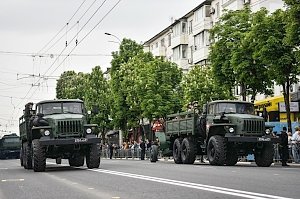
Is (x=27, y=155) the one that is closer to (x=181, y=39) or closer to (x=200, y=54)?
(x=200, y=54)

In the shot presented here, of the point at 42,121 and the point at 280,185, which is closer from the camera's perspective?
the point at 280,185

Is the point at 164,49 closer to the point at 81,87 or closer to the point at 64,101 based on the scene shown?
the point at 81,87

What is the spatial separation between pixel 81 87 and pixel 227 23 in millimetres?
56835

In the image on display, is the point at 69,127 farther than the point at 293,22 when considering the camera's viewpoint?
No

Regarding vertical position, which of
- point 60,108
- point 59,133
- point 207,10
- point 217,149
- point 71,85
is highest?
point 207,10

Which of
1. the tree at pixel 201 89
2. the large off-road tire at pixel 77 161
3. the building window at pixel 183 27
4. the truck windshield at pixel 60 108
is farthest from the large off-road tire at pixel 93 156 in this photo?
the building window at pixel 183 27

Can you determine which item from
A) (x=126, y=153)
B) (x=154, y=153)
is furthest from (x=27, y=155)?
(x=126, y=153)

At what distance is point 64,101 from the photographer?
24875 mm

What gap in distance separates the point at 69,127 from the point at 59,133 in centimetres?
45

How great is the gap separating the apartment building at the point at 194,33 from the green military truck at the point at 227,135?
21.0 metres

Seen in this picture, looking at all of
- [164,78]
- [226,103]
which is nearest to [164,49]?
A: [164,78]

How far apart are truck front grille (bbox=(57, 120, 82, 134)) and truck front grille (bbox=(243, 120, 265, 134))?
677 cm

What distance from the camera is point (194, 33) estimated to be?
63500mm

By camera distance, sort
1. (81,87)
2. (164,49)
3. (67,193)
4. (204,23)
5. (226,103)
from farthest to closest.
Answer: (81,87), (164,49), (204,23), (226,103), (67,193)
